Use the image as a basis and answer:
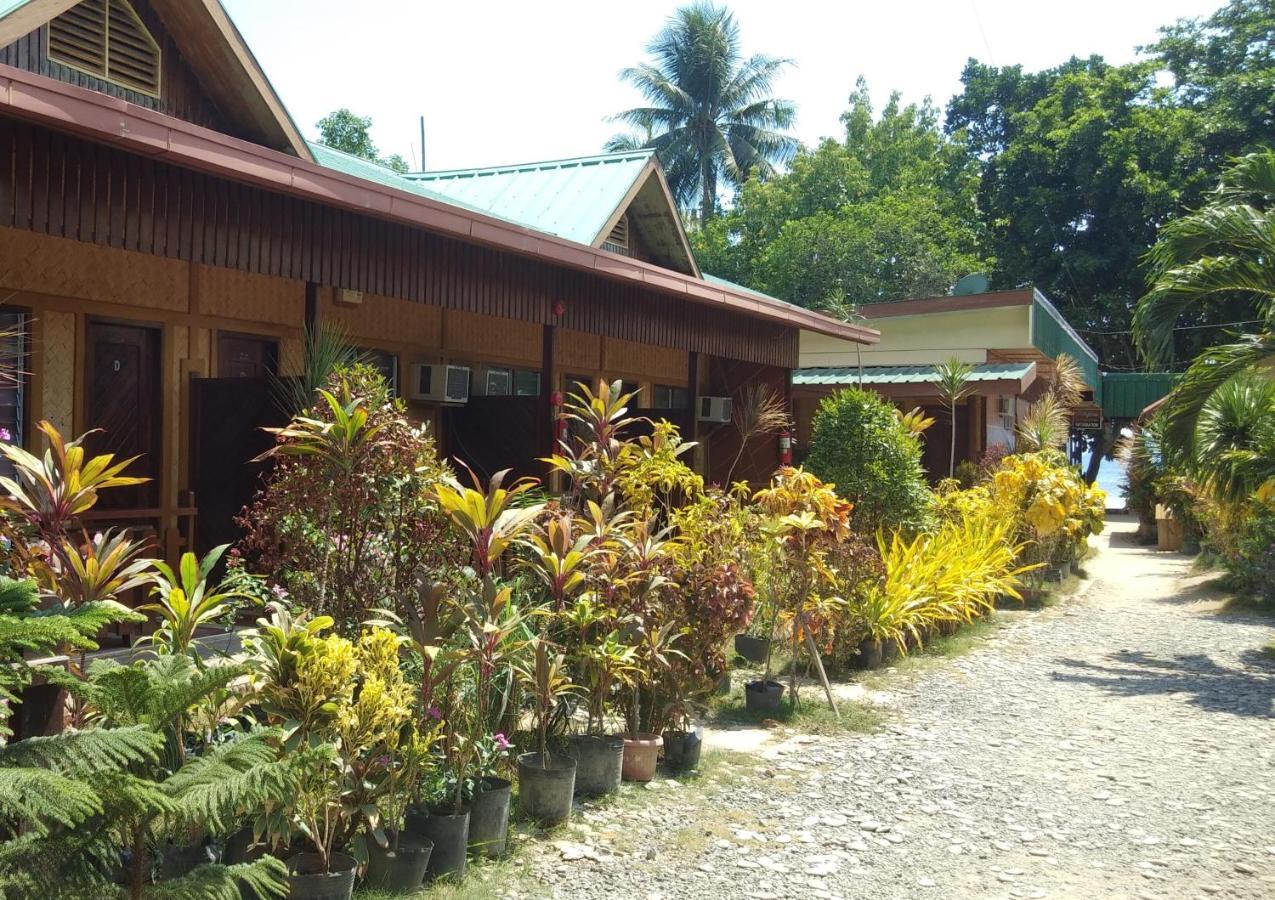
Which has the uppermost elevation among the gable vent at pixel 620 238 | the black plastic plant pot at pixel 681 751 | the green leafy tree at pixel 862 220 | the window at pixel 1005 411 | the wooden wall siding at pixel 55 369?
the green leafy tree at pixel 862 220

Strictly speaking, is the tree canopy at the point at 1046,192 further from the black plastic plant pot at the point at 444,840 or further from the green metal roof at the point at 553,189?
the black plastic plant pot at the point at 444,840

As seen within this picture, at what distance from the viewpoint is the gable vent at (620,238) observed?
14.0m

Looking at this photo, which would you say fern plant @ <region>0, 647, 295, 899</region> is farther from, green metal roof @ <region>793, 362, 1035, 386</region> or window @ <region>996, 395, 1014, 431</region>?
window @ <region>996, 395, 1014, 431</region>

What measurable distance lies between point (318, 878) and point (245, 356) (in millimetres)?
6262

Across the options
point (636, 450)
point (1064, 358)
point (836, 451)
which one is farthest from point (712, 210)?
point (636, 450)

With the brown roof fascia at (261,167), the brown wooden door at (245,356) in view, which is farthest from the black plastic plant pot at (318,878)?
the brown wooden door at (245,356)

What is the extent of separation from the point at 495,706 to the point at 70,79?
6340 millimetres

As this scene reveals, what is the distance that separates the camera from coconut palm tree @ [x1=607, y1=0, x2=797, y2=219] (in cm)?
3991

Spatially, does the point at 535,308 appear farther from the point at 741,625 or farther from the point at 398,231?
the point at 741,625

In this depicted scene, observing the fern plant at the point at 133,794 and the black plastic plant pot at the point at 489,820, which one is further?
the black plastic plant pot at the point at 489,820

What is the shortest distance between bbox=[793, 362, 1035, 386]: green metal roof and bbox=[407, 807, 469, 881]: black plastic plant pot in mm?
15371

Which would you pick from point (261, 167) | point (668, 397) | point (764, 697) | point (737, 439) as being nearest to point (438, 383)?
point (261, 167)

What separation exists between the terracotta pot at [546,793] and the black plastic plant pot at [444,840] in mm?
643

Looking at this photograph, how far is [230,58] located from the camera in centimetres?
909
